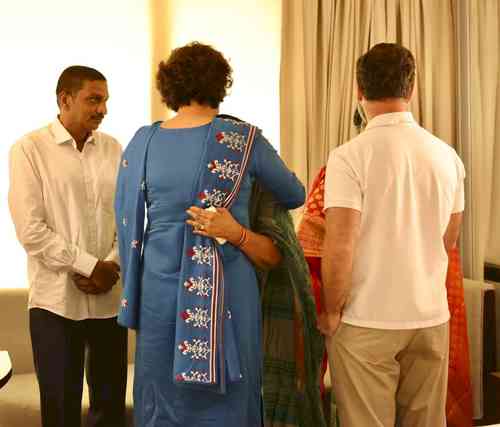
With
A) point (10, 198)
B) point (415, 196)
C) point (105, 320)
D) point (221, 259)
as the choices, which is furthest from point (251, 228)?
point (10, 198)

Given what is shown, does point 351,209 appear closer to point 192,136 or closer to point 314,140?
point 192,136

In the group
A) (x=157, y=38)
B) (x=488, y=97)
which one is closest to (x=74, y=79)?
(x=157, y=38)

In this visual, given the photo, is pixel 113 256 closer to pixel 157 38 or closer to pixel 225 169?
pixel 225 169

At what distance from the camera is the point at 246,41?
11.6 feet

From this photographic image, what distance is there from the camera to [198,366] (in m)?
1.73

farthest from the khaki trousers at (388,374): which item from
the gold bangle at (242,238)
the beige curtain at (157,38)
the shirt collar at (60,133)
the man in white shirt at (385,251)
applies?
the beige curtain at (157,38)

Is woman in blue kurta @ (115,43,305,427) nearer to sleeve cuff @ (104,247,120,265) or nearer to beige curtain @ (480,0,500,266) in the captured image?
sleeve cuff @ (104,247,120,265)

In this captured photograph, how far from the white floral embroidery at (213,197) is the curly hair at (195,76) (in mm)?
255

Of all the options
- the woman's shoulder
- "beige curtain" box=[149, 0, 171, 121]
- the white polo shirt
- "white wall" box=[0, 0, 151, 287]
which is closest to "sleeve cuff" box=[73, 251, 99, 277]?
the woman's shoulder

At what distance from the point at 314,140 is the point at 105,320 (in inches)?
64.8

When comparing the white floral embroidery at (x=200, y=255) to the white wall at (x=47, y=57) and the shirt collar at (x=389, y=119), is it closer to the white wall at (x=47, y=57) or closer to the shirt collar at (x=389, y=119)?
the shirt collar at (x=389, y=119)

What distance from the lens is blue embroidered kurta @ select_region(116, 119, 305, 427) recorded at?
1.76 m

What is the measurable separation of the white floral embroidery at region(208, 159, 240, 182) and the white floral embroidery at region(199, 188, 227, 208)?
0.14 feet

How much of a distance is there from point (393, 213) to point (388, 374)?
473mm
